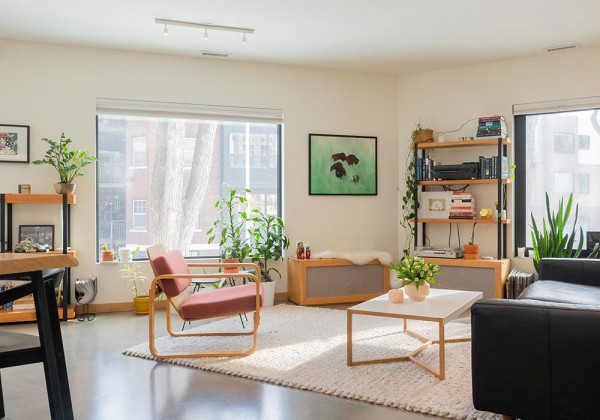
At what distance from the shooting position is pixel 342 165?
5941mm

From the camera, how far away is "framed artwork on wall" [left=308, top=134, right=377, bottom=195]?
230 inches

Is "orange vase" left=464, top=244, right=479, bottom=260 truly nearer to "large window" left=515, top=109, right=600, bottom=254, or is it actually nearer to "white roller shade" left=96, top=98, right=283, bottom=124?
"large window" left=515, top=109, right=600, bottom=254

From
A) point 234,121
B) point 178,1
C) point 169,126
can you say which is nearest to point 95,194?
point 169,126

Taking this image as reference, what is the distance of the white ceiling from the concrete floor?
105 inches

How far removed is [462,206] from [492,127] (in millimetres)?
Answer: 847

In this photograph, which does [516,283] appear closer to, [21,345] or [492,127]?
[492,127]

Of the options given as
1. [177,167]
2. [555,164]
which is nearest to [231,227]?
[177,167]

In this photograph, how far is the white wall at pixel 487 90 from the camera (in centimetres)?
A: 517

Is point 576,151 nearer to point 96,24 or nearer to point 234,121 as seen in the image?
point 234,121

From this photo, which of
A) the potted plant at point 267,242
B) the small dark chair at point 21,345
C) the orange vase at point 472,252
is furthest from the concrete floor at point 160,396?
the orange vase at point 472,252

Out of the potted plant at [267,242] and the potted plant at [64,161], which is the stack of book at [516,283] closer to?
the potted plant at [267,242]

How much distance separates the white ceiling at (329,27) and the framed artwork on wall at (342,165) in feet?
2.88

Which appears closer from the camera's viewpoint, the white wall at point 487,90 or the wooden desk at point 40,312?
the wooden desk at point 40,312

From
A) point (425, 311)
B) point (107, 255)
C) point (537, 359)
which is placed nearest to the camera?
point (537, 359)
